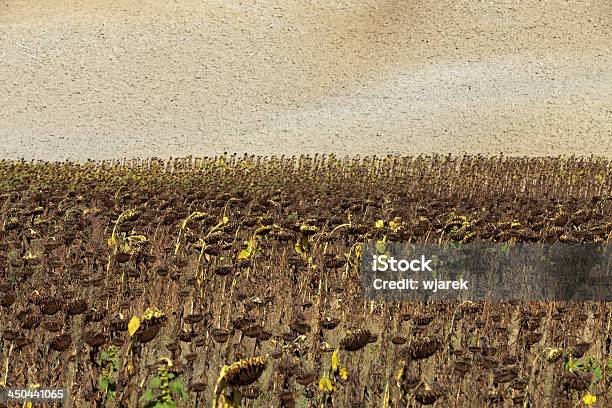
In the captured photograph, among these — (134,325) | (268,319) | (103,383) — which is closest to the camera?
(134,325)

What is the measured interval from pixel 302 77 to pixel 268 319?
122 feet

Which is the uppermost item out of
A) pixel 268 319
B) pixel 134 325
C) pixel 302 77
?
pixel 302 77

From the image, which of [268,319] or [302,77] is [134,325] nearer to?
[268,319]

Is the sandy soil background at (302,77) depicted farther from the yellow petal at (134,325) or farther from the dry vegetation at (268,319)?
the yellow petal at (134,325)

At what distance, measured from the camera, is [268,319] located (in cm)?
654

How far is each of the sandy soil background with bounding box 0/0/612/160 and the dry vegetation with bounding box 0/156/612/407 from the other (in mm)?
18527

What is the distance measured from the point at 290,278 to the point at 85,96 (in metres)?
34.9

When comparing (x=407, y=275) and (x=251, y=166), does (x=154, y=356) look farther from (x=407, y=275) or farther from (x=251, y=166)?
(x=251, y=166)

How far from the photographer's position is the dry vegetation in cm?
401

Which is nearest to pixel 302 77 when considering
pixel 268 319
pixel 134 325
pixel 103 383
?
pixel 268 319

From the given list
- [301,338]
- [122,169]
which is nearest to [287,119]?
[122,169]

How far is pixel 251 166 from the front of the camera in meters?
22.2

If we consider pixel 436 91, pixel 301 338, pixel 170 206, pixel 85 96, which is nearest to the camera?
pixel 301 338

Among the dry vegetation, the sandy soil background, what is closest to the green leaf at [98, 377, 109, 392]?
the dry vegetation
